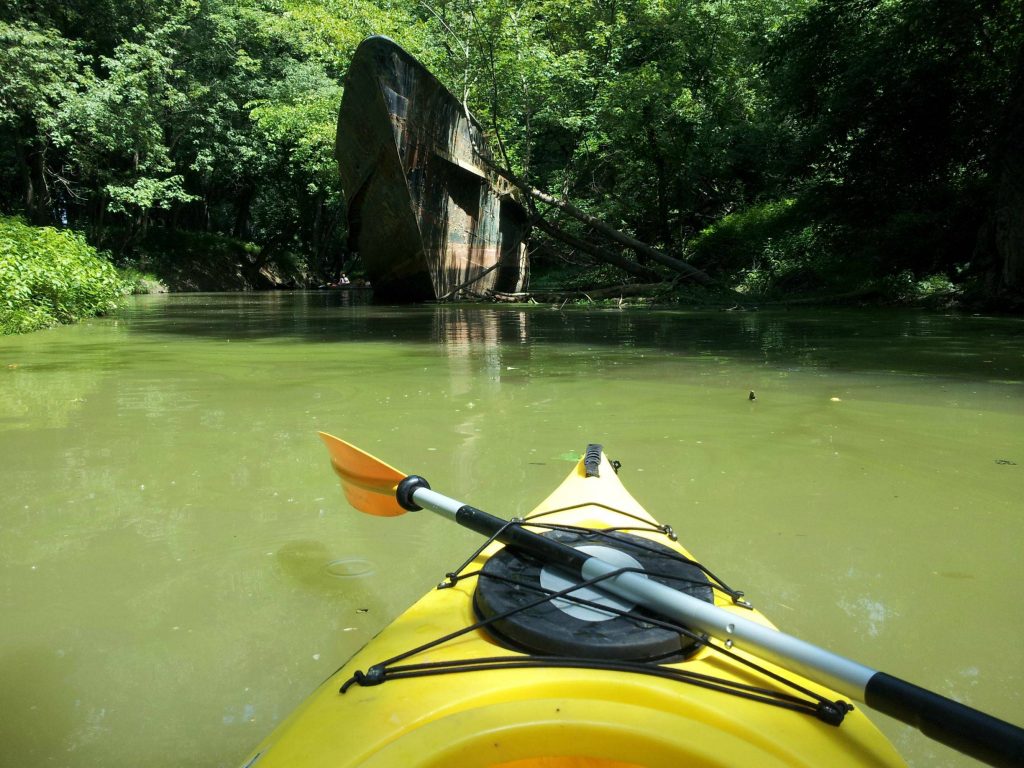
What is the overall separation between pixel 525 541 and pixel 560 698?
0.53 metres

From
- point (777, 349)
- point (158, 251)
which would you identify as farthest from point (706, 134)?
point (158, 251)

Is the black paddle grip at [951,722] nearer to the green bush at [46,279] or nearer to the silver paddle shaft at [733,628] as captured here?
the silver paddle shaft at [733,628]

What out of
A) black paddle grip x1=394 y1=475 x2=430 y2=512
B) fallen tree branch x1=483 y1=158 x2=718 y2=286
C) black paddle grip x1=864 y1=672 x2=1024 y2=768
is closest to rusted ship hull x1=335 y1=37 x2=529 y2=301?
fallen tree branch x1=483 y1=158 x2=718 y2=286

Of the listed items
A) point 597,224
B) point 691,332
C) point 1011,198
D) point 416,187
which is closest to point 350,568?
point 691,332

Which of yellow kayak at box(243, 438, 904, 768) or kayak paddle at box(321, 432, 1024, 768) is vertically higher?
kayak paddle at box(321, 432, 1024, 768)

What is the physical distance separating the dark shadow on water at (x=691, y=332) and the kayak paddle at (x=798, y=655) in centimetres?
476

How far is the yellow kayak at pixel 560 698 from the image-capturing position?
104 cm

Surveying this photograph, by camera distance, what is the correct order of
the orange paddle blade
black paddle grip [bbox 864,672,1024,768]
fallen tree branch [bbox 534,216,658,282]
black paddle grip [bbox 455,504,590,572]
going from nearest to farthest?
black paddle grip [bbox 864,672,1024,768] → black paddle grip [bbox 455,504,590,572] → the orange paddle blade → fallen tree branch [bbox 534,216,658,282]

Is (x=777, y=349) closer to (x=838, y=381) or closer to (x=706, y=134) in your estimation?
(x=838, y=381)

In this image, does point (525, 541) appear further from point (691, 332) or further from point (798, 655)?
point (691, 332)

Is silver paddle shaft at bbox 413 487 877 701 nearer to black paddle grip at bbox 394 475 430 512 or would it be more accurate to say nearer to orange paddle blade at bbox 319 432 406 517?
black paddle grip at bbox 394 475 430 512

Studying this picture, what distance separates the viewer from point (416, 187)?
12.8 metres

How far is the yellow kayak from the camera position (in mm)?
1043

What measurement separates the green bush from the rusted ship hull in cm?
470
